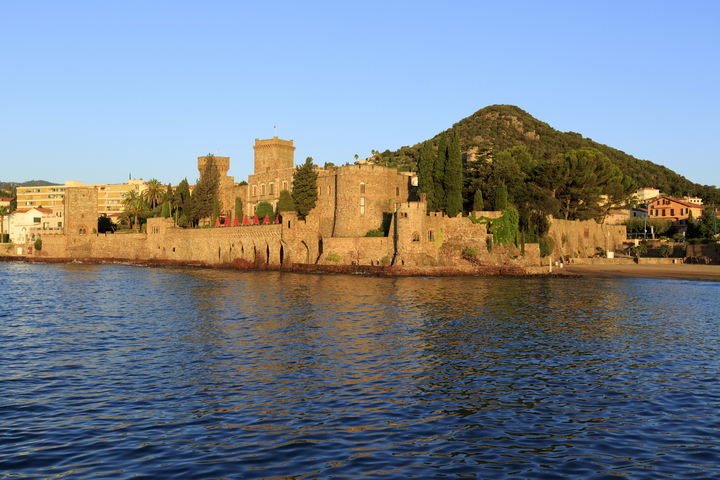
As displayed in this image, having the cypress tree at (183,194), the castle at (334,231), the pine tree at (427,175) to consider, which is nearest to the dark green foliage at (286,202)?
the castle at (334,231)

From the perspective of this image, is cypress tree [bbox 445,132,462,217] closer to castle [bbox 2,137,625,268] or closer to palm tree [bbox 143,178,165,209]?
castle [bbox 2,137,625,268]

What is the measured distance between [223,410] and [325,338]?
9785mm

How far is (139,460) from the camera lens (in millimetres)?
9875

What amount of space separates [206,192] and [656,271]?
59.6 m

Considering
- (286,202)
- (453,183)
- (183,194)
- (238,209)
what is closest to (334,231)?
(286,202)

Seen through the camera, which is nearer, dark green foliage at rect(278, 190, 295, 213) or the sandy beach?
→ the sandy beach

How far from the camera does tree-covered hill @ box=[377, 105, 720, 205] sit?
465 feet

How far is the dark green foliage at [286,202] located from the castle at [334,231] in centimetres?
250

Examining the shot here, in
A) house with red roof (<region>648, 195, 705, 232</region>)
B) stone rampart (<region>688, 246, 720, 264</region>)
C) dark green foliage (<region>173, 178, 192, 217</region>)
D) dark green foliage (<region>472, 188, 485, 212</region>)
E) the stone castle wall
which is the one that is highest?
dark green foliage (<region>173, 178, 192, 217</region>)

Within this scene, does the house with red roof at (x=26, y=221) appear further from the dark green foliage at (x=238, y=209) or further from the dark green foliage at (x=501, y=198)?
the dark green foliage at (x=501, y=198)

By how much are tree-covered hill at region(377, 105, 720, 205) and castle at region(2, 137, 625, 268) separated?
60257 mm

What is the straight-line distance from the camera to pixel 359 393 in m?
14.4

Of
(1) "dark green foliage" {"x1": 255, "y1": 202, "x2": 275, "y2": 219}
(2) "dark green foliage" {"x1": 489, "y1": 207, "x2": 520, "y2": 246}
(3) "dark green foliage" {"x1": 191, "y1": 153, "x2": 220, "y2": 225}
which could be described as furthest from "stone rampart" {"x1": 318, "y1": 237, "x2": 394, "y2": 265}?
(3) "dark green foliage" {"x1": 191, "y1": 153, "x2": 220, "y2": 225}

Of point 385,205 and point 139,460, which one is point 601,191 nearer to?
point 385,205
